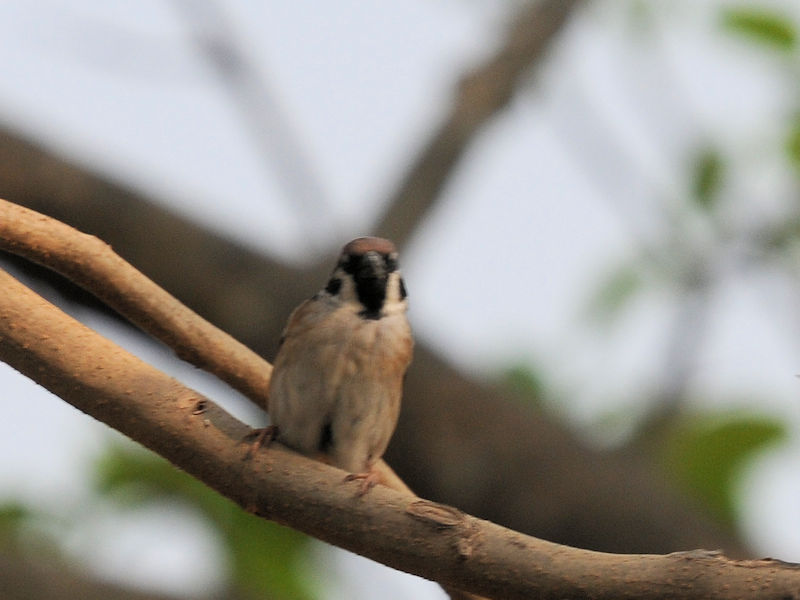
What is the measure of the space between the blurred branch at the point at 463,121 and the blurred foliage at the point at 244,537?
126cm

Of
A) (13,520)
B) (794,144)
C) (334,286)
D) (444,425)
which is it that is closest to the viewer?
(334,286)

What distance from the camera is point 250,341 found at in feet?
13.4

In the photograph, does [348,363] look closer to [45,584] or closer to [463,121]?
[45,584]

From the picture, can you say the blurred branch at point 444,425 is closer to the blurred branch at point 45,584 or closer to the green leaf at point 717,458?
the green leaf at point 717,458

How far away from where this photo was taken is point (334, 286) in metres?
3.09

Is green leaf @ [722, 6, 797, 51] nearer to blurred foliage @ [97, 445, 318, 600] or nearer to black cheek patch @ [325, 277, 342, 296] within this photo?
black cheek patch @ [325, 277, 342, 296]

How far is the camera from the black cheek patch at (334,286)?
10.1 ft

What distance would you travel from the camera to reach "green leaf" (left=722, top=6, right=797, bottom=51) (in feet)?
12.2

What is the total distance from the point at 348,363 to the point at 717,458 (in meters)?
1.52

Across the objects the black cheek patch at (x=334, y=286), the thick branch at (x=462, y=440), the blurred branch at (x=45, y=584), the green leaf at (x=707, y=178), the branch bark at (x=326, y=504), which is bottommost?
the branch bark at (x=326, y=504)

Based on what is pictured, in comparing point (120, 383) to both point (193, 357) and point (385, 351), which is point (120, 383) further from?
point (385, 351)

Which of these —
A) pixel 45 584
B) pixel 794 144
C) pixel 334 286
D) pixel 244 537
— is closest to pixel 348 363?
pixel 334 286

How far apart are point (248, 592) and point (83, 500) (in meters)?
0.61

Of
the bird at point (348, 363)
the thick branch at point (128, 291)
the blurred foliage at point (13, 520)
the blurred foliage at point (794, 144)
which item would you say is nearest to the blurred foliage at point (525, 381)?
the blurred foliage at point (794, 144)
